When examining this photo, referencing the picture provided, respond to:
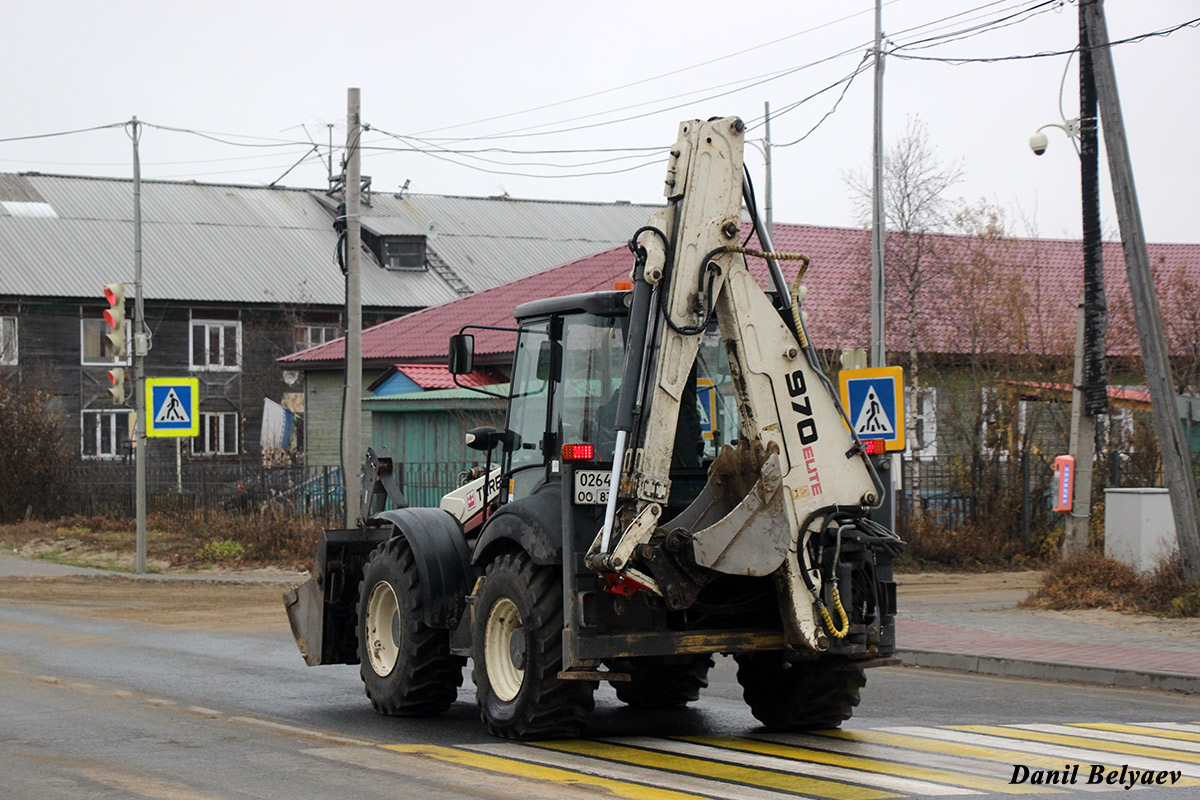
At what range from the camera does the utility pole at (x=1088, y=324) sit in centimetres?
1994

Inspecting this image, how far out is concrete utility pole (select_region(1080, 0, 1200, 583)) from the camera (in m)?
16.4

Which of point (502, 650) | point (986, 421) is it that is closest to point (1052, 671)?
point (502, 650)

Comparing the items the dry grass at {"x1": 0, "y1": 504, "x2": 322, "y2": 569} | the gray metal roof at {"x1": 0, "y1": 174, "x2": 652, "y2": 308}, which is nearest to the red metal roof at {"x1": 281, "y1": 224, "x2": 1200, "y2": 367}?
the dry grass at {"x1": 0, "y1": 504, "x2": 322, "y2": 569}

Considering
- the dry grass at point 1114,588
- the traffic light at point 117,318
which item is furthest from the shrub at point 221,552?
the dry grass at point 1114,588

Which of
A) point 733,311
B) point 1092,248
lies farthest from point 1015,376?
point 733,311

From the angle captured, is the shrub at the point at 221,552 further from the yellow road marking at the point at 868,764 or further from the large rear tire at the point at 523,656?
the yellow road marking at the point at 868,764

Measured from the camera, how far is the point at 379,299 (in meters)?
54.4

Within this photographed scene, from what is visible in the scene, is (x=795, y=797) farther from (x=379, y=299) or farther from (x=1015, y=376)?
(x=379, y=299)

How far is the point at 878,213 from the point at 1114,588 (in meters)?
8.63

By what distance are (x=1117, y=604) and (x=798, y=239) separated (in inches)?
872

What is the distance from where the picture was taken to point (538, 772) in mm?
7961

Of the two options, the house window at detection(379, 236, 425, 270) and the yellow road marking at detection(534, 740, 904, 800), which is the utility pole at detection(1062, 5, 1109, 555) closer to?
the yellow road marking at detection(534, 740, 904, 800)

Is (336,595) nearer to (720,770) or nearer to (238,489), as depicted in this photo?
(720,770)

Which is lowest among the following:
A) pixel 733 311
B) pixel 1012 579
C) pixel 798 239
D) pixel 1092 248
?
pixel 1012 579
